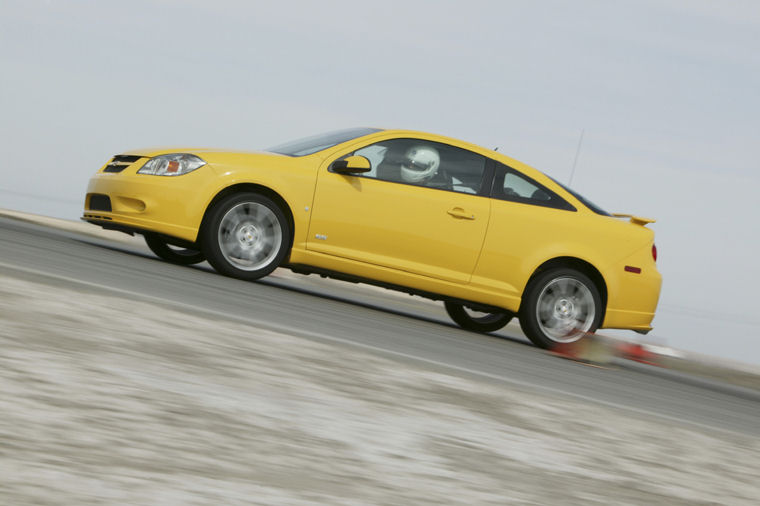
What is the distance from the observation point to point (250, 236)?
8.09m

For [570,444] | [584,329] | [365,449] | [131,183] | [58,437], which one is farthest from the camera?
[584,329]

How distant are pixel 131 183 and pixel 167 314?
289 centimetres

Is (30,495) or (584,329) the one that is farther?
(584,329)

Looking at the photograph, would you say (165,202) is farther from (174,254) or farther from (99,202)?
(174,254)

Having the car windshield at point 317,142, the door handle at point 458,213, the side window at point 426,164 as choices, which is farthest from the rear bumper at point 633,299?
the car windshield at point 317,142

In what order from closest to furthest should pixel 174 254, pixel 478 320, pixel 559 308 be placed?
pixel 559 308
pixel 174 254
pixel 478 320

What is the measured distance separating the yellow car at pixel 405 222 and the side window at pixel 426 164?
0.01 meters

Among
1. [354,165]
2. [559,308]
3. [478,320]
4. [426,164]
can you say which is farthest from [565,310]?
[354,165]

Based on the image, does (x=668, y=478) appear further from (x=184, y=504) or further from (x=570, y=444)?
(x=184, y=504)

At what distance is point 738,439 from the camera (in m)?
5.49

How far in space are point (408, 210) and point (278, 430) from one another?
483 centimetres

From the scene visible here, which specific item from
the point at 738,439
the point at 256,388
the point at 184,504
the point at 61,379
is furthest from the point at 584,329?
the point at 184,504

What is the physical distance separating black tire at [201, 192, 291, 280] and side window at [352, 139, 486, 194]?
919 millimetres

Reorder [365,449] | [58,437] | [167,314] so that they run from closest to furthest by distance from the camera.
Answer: [58,437]
[365,449]
[167,314]
